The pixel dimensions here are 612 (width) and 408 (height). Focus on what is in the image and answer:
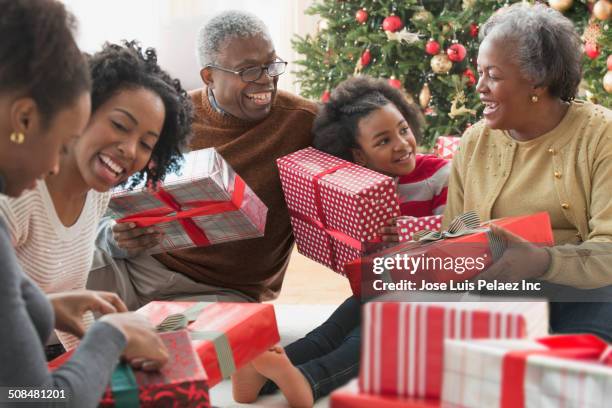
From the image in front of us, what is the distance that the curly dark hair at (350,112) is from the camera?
98.9 inches

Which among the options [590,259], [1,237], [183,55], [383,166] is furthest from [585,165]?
[183,55]

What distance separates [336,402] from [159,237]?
58.0 inches

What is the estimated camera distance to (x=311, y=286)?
3.99 meters

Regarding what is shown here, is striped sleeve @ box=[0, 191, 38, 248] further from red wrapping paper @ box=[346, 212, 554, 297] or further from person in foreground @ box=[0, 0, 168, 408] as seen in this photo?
red wrapping paper @ box=[346, 212, 554, 297]

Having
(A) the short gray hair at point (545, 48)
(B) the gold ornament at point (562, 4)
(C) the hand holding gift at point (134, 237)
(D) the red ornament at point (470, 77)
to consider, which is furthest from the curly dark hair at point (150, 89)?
(D) the red ornament at point (470, 77)

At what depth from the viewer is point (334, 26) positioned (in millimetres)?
4316

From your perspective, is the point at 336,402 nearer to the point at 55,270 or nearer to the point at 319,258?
the point at 55,270

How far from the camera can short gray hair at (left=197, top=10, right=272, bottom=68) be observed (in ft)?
8.39

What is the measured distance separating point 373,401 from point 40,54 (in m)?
0.63

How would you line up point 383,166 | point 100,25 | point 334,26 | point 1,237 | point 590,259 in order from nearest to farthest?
point 1,237
point 590,259
point 383,166
point 334,26
point 100,25

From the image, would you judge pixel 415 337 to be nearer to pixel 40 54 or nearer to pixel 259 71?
pixel 40 54

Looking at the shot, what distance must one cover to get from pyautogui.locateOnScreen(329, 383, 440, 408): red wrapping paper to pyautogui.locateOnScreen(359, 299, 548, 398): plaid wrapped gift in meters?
0.02

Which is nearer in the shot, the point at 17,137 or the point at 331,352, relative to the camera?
the point at 17,137

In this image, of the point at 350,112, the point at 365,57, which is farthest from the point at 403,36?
the point at 350,112
